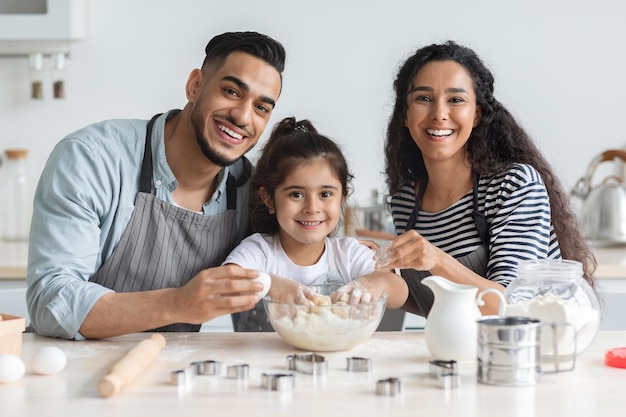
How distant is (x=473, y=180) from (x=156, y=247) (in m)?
0.77

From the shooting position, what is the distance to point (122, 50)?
11.5ft

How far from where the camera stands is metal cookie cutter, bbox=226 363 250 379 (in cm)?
144

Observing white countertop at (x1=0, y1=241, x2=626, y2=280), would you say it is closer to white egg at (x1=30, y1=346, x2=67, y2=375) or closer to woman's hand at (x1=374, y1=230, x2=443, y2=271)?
woman's hand at (x1=374, y1=230, x2=443, y2=271)

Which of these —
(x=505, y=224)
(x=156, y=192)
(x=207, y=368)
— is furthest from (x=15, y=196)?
(x=207, y=368)

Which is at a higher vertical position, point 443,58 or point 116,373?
point 443,58

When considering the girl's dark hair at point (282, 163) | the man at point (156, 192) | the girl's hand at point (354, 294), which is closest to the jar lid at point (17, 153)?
the man at point (156, 192)

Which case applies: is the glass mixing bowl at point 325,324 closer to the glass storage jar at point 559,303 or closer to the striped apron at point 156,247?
the glass storage jar at point 559,303

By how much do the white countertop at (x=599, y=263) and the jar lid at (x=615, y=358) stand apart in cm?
135

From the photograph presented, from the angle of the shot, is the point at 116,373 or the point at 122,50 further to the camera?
the point at 122,50

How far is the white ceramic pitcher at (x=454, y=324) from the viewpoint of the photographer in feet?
4.98

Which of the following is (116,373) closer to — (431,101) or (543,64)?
(431,101)

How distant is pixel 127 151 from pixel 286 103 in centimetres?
153

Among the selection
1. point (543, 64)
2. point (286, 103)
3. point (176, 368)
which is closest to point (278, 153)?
point (176, 368)

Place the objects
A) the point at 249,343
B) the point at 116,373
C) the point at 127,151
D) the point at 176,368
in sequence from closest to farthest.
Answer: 1. the point at 116,373
2. the point at 176,368
3. the point at 249,343
4. the point at 127,151
